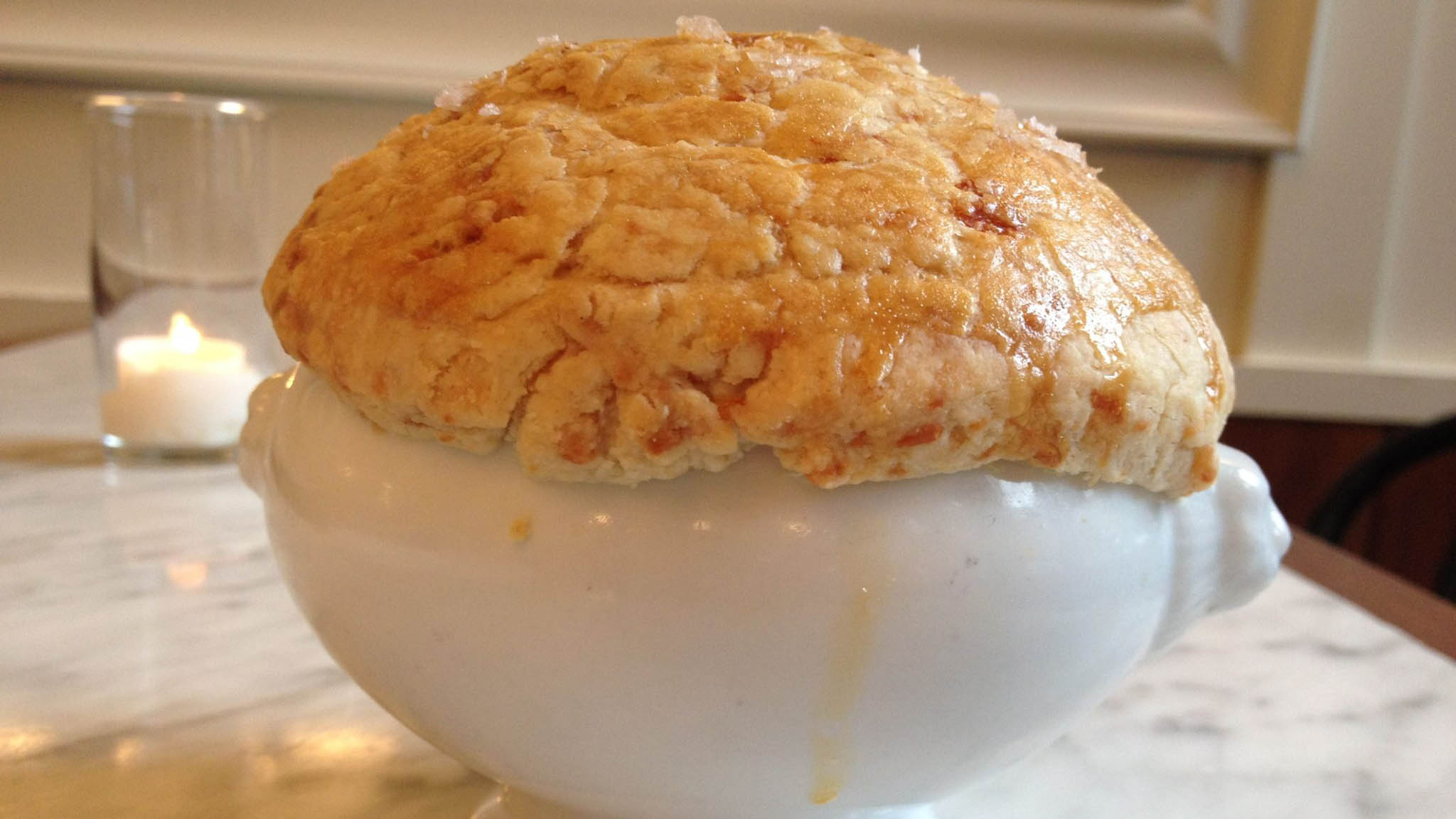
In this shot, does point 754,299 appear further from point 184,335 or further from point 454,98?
point 184,335

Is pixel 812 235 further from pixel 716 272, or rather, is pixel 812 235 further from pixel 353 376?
pixel 353 376

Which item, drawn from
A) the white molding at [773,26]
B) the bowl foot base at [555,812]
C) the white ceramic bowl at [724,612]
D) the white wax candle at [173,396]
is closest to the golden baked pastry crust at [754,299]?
the white ceramic bowl at [724,612]

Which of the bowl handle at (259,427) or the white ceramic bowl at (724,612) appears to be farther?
the bowl handle at (259,427)

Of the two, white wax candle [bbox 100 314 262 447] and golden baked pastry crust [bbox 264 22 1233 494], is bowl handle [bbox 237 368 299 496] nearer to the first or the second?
golden baked pastry crust [bbox 264 22 1233 494]

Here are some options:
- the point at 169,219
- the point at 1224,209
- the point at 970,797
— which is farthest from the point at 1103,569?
the point at 1224,209

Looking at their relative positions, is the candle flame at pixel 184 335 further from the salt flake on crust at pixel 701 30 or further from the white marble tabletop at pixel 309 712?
the salt flake on crust at pixel 701 30

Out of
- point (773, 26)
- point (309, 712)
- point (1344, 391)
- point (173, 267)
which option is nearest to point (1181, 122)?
point (1344, 391)
